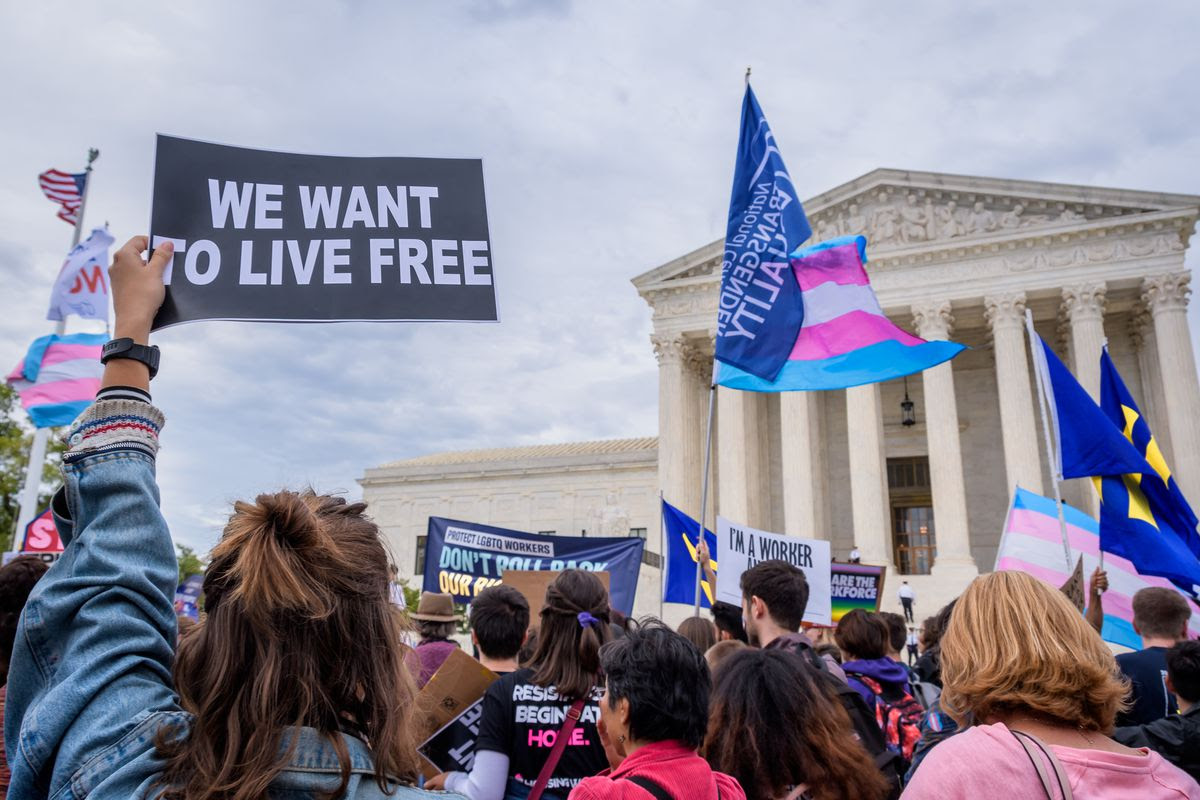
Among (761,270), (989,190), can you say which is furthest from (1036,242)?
(761,270)

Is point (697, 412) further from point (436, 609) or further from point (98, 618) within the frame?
point (98, 618)

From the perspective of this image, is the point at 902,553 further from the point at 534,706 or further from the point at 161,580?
the point at 161,580

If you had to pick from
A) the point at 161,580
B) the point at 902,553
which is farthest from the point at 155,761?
the point at 902,553

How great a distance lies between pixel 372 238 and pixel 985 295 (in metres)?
29.1

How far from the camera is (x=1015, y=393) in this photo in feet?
88.9

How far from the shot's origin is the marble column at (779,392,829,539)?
2853 cm

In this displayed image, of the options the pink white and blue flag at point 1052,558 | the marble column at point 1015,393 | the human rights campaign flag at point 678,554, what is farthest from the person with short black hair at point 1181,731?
the marble column at point 1015,393

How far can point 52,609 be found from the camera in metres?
1.42

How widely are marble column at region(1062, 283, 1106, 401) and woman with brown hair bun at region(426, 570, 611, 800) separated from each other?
26820mm

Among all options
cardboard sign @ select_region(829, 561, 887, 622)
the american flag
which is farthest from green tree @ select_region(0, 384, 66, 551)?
cardboard sign @ select_region(829, 561, 887, 622)

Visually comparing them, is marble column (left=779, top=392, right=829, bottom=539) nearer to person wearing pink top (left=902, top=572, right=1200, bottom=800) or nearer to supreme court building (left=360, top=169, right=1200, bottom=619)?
supreme court building (left=360, top=169, right=1200, bottom=619)

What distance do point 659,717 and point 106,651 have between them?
1.71 metres

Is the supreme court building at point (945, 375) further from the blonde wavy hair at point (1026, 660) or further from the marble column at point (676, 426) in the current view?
the blonde wavy hair at point (1026, 660)

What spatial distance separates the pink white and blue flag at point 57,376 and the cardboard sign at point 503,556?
647cm
